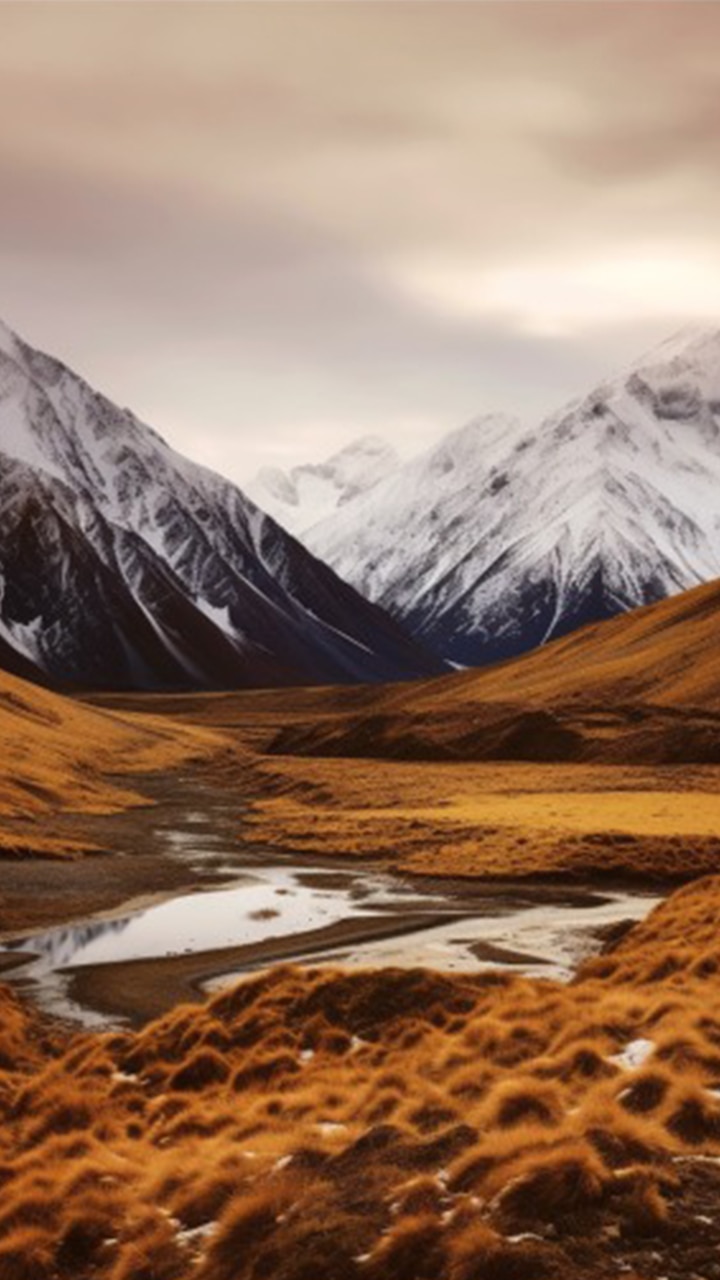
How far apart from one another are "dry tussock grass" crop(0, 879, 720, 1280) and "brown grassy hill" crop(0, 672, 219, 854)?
125 feet

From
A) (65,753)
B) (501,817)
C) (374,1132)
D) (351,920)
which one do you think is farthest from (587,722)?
(374,1132)

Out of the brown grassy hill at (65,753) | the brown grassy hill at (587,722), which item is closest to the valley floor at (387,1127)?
the brown grassy hill at (65,753)

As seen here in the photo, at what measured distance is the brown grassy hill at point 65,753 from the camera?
3343 inches

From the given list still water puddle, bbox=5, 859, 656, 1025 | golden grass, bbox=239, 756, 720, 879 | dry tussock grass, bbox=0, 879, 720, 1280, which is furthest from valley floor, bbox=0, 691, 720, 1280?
golden grass, bbox=239, 756, 720, 879

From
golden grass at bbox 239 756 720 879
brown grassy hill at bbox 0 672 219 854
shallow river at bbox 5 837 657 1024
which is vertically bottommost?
golden grass at bbox 239 756 720 879

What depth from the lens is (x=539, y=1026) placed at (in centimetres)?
2538

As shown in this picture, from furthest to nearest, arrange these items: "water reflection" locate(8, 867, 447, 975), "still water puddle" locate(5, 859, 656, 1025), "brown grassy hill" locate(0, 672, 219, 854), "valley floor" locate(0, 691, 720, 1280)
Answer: "brown grassy hill" locate(0, 672, 219, 854) → "water reflection" locate(8, 867, 447, 975) → "still water puddle" locate(5, 859, 656, 1025) → "valley floor" locate(0, 691, 720, 1280)

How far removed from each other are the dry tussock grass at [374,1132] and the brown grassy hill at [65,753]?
38.1m

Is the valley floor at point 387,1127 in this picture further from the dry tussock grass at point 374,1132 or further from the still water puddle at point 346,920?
the still water puddle at point 346,920

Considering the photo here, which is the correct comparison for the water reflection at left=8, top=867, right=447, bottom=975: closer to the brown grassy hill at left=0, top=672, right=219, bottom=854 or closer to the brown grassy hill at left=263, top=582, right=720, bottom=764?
the brown grassy hill at left=0, top=672, right=219, bottom=854

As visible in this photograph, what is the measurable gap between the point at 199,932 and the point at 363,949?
6.47 meters

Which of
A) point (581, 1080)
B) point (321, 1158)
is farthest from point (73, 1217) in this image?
point (581, 1080)

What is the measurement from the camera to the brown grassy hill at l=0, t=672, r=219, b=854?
8491 cm

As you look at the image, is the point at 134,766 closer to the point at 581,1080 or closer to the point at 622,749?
the point at 622,749
